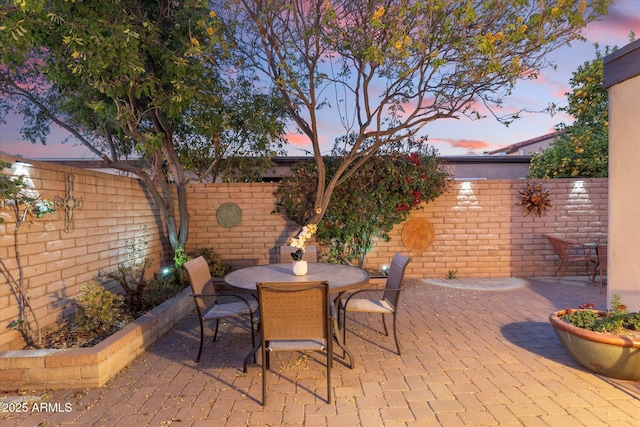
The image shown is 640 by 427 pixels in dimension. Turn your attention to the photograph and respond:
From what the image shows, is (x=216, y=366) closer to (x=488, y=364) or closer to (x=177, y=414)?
(x=177, y=414)

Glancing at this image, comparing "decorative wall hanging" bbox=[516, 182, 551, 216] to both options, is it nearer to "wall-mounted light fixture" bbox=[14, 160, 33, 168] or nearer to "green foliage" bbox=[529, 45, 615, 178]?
"green foliage" bbox=[529, 45, 615, 178]

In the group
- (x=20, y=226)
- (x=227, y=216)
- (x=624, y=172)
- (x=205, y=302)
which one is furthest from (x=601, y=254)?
(x=20, y=226)

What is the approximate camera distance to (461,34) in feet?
16.9

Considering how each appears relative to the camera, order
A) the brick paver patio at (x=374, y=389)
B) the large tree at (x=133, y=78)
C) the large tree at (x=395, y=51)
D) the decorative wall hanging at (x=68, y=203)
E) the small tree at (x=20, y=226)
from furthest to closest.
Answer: the large tree at (x=395, y=51) → the large tree at (x=133, y=78) → the decorative wall hanging at (x=68, y=203) → the small tree at (x=20, y=226) → the brick paver patio at (x=374, y=389)

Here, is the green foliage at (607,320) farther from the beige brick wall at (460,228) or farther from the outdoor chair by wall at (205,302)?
the beige brick wall at (460,228)

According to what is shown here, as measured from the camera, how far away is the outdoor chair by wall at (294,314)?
2.70 meters

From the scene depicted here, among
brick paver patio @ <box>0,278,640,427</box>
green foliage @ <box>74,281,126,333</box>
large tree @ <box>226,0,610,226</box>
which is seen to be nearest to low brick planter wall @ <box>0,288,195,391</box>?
brick paver patio @ <box>0,278,640,427</box>

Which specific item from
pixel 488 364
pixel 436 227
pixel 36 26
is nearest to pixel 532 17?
pixel 436 227

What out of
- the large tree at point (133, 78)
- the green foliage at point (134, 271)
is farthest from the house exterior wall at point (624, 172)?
the green foliage at point (134, 271)

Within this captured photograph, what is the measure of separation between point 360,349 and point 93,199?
366 cm

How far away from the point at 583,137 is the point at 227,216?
26.8 feet

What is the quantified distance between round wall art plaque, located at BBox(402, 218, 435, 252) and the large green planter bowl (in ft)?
13.0

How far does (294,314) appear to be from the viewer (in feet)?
9.07

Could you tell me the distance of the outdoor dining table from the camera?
3.28 m
